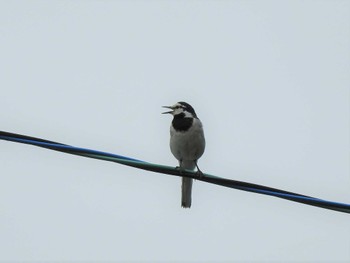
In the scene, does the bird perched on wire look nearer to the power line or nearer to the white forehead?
the white forehead

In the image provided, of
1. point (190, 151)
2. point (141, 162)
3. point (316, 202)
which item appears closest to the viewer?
point (316, 202)

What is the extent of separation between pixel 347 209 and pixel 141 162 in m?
1.68

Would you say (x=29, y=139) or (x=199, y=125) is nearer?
(x=29, y=139)

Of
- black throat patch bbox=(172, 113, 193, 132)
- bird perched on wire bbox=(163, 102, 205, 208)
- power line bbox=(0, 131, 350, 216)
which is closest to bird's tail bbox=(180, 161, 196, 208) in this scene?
bird perched on wire bbox=(163, 102, 205, 208)

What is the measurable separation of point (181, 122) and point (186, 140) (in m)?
0.33

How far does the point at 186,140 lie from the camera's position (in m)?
10.1

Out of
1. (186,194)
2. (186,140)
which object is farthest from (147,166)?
(186,194)

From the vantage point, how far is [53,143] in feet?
19.6

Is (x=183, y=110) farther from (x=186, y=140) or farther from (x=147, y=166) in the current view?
(x=147, y=166)

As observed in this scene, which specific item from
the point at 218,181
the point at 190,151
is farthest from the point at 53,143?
the point at 190,151

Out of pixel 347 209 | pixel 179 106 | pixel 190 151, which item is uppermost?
pixel 179 106

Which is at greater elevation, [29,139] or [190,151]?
[190,151]

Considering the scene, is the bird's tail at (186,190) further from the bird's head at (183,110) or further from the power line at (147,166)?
the power line at (147,166)

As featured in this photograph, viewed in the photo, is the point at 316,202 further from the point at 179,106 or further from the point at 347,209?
the point at 179,106
